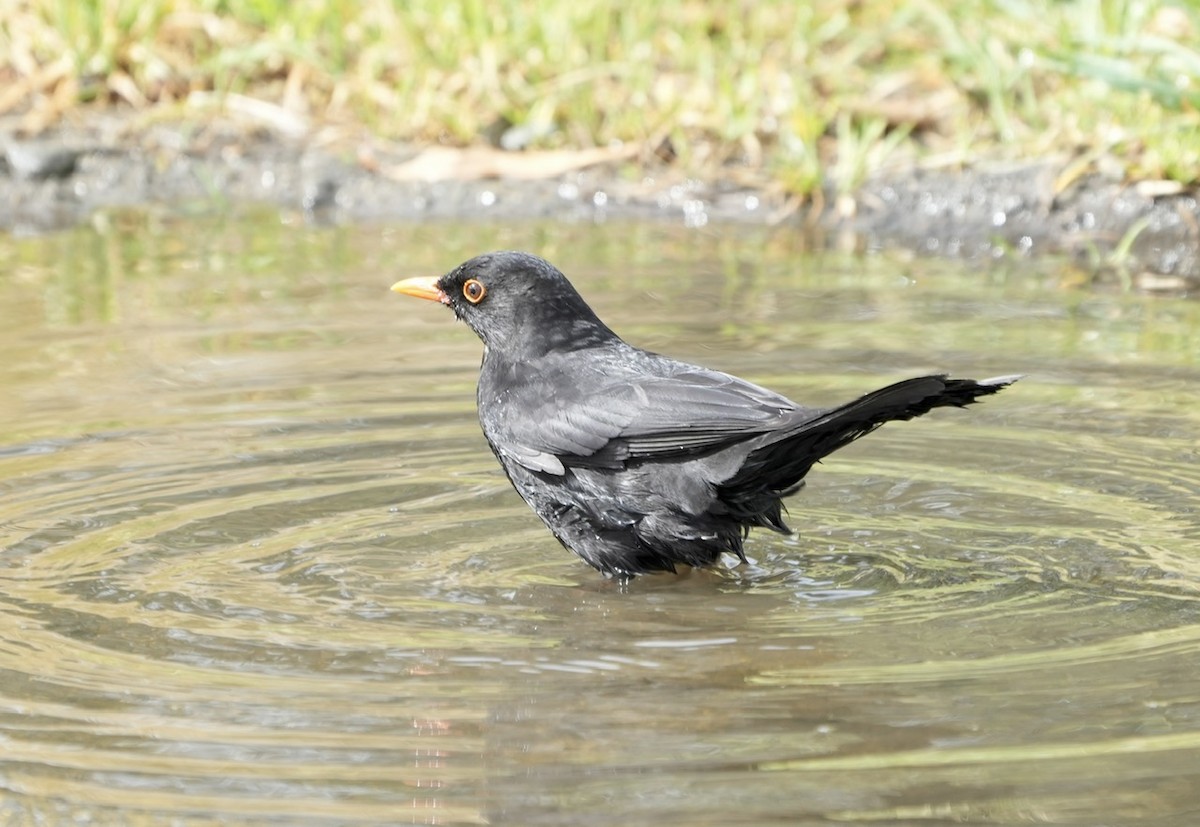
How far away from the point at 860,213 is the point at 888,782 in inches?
281

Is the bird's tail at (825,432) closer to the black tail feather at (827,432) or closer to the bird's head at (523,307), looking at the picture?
the black tail feather at (827,432)

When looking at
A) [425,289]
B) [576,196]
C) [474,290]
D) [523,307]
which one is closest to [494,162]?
[576,196]

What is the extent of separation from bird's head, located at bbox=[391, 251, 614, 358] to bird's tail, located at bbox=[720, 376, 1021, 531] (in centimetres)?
87

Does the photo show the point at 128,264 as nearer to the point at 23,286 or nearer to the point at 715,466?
the point at 23,286

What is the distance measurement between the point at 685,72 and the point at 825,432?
22.7 feet

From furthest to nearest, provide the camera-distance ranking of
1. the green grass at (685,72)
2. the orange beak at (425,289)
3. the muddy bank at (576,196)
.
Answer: the green grass at (685,72), the muddy bank at (576,196), the orange beak at (425,289)

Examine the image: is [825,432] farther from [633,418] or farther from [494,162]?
[494,162]

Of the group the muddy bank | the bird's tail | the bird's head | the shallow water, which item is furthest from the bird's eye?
the muddy bank

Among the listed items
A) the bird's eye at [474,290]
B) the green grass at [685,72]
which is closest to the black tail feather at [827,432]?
the bird's eye at [474,290]

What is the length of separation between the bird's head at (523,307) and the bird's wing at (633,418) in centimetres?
26

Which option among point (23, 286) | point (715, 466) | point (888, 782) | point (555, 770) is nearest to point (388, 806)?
point (555, 770)

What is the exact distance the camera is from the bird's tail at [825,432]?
4.60m

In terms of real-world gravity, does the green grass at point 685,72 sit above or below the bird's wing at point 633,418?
above

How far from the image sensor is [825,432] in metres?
4.94
